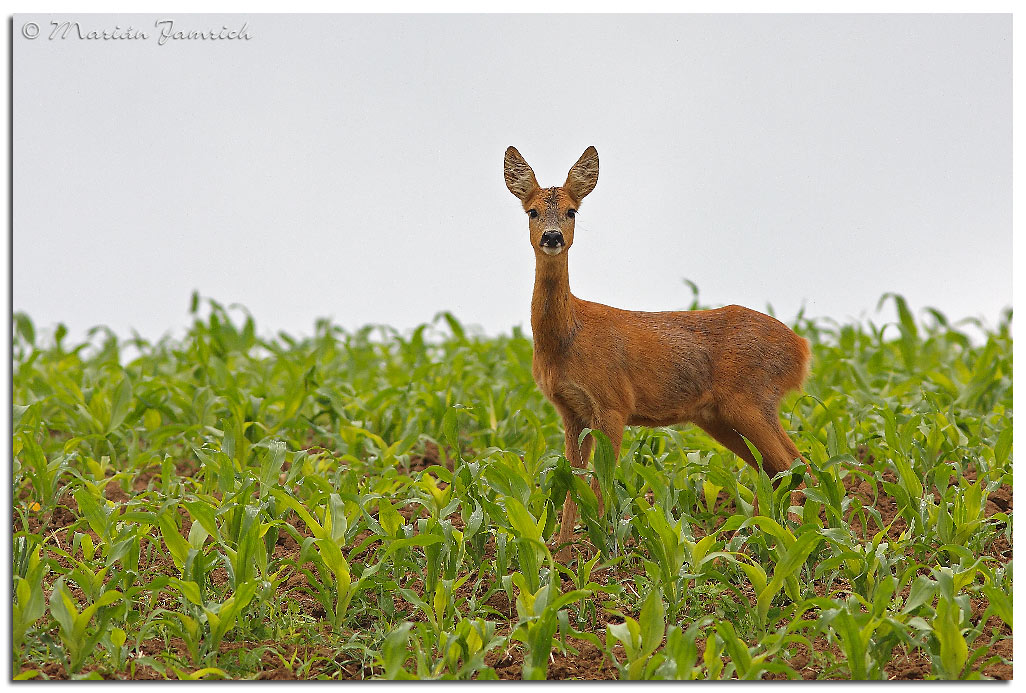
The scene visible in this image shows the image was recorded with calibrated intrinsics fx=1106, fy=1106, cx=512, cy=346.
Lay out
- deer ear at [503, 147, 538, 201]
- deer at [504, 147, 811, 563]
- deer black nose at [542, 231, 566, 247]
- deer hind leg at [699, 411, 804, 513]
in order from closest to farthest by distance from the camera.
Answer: deer black nose at [542, 231, 566, 247] < deer ear at [503, 147, 538, 201] < deer at [504, 147, 811, 563] < deer hind leg at [699, 411, 804, 513]

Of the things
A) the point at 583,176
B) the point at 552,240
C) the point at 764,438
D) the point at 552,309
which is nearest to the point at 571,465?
the point at 552,309

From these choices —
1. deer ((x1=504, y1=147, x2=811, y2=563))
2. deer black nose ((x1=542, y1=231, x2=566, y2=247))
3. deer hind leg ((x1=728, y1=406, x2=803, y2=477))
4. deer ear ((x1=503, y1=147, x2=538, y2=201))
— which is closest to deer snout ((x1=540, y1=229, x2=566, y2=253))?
deer black nose ((x1=542, y1=231, x2=566, y2=247))

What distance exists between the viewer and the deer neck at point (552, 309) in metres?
4.73

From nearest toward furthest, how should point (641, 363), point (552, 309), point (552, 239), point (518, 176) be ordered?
1. point (552, 239)
2. point (518, 176)
3. point (552, 309)
4. point (641, 363)

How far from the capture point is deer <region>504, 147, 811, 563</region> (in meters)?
4.71

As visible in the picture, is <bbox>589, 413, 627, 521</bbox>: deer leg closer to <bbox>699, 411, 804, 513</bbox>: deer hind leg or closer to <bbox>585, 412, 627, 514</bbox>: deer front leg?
<bbox>585, 412, 627, 514</bbox>: deer front leg

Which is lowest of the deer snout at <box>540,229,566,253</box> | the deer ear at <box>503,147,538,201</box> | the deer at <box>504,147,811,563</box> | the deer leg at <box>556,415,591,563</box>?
the deer leg at <box>556,415,591,563</box>

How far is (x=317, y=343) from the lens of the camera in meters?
9.74

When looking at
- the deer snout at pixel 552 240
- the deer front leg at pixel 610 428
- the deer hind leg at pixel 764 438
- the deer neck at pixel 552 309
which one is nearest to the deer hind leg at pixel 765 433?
the deer hind leg at pixel 764 438

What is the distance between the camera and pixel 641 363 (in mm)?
4941

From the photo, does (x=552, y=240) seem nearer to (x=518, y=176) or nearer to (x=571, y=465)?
(x=518, y=176)

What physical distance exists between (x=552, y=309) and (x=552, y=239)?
1.62 ft

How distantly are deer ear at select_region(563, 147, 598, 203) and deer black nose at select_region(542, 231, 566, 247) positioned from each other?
0.27 m

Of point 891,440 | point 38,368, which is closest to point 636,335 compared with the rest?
point 891,440
